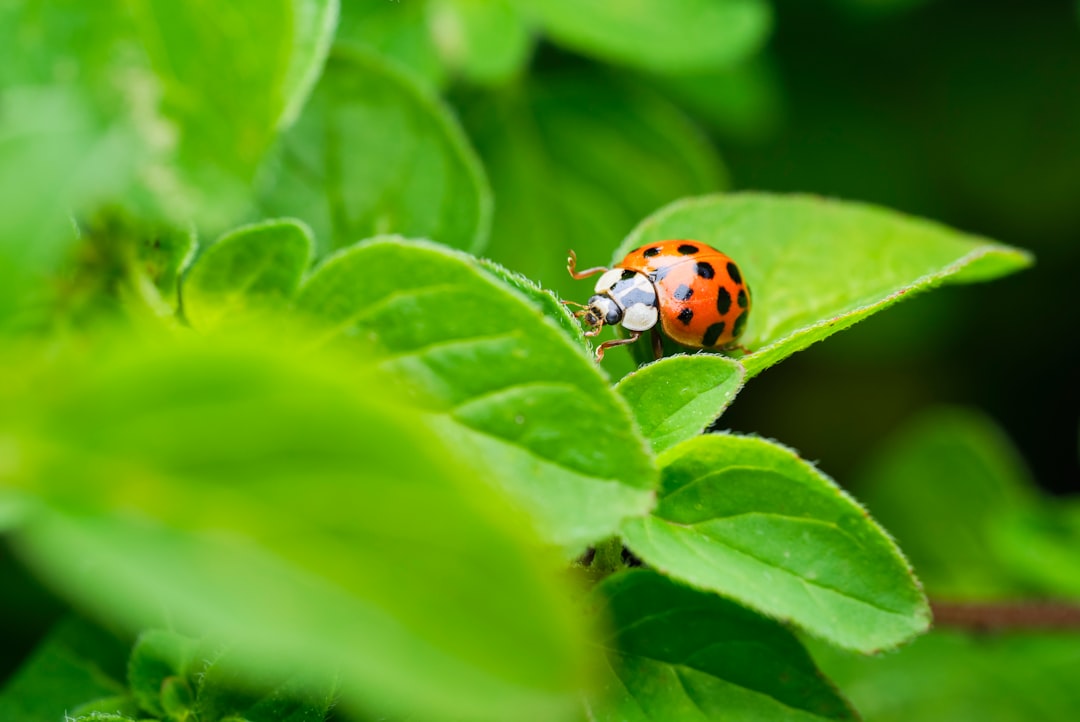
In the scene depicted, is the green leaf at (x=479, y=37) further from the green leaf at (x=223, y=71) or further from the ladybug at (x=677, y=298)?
the green leaf at (x=223, y=71)

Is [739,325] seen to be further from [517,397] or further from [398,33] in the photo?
[398,33]

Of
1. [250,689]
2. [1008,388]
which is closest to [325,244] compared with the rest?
[250,689]

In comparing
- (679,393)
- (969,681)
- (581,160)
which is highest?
(679,393)

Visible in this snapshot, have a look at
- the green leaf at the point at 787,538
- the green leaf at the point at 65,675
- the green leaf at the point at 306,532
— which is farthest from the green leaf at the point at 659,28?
the green leaf at the point at 306,532

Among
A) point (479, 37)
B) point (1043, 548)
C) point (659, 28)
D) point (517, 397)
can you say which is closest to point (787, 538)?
point (517, 397)

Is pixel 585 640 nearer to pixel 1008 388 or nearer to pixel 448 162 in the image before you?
pixel 448 162

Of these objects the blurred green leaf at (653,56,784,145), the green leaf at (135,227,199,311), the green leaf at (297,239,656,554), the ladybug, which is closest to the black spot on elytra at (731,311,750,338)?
the ladybug

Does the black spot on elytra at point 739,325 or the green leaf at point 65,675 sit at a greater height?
the black spot on elytra at point 739,325
